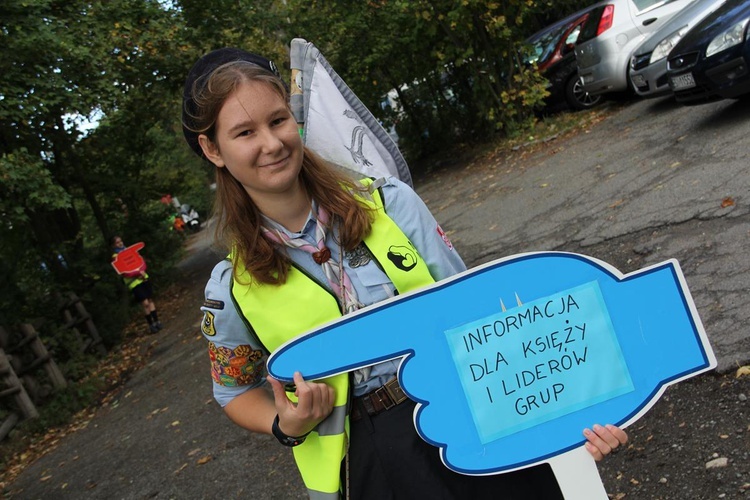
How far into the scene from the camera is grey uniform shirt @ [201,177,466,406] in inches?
71.1

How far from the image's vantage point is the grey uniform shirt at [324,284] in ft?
5.92

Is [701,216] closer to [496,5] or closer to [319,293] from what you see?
[319,293]

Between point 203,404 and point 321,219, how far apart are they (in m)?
5.41

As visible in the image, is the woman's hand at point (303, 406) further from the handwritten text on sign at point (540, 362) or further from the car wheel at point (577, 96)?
the car wheel at point (577, 96)

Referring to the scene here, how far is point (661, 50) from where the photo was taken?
30.8ft

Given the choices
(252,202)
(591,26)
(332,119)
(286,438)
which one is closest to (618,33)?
(591,26)

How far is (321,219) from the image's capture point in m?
1.88

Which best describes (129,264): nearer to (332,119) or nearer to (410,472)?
(332,119)

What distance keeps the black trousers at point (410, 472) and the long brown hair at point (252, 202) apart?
45cm

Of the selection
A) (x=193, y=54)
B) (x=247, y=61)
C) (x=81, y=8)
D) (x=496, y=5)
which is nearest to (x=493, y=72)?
(x=496, y=5)

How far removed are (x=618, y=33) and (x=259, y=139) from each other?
1045 cm

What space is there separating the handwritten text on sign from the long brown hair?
16.7 inches

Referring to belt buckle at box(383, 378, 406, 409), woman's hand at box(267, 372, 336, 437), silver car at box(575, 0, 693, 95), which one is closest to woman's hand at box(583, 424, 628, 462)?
belt buckle at box(383, 378, 406, 409)

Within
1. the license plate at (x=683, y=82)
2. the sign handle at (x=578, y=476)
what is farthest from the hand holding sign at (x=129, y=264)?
the sign handle at (x=578, y=476)
